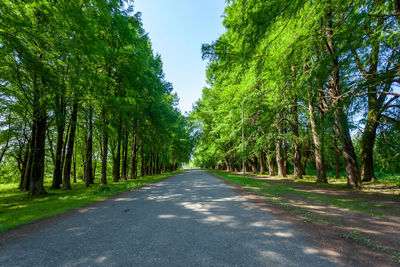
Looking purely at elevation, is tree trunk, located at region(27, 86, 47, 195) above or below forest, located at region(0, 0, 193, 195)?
below

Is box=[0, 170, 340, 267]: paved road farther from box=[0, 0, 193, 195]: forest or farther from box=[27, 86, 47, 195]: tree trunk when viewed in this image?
box=[27, 86, 47, 195]: tree trunk

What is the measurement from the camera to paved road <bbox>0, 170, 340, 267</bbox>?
2551mm

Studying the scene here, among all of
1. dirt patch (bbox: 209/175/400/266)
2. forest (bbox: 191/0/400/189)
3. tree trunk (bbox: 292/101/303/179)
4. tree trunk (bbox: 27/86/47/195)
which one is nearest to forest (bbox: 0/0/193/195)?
tree trunk (bbox: 27/86/47/195)

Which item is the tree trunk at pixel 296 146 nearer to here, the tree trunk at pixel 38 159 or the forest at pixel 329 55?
the forest at pixel 329 55

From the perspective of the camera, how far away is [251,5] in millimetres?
6168

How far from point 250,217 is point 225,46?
25.8ft

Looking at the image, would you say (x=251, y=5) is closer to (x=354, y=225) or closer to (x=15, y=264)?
(x=354, y=225)

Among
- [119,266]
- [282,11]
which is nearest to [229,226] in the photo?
[119,266]

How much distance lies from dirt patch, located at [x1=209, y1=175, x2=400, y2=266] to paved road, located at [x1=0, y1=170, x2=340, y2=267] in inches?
15.6

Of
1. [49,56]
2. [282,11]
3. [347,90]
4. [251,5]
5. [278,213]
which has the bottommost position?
[278,213]

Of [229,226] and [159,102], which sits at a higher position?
[159,102]

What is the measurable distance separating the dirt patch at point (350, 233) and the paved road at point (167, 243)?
0.40m

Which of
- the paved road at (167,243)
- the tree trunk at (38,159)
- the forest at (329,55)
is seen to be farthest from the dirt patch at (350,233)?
the tree trunk at (38,159)

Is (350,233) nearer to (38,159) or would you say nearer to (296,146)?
(296,146)
